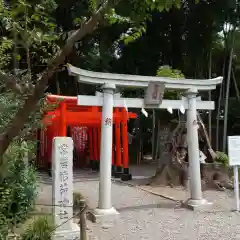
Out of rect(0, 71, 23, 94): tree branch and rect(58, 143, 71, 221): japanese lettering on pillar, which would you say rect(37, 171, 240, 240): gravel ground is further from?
rect(0, 71, 23, 94): tree branch

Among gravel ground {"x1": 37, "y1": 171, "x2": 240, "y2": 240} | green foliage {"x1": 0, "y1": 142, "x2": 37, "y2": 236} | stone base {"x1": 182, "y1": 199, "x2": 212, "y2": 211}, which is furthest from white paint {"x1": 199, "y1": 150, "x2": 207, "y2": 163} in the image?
green foliage {"x1": 0, "y1": 142, "x2": 37, "y2": 236}

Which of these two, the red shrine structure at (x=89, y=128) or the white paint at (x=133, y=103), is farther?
the red shrine structure at (x=89, y=128)

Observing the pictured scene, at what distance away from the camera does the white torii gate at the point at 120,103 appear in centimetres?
647

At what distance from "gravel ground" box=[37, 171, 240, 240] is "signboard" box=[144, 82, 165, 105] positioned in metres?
2.16

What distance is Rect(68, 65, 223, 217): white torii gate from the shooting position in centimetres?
647

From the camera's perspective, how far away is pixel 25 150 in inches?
209

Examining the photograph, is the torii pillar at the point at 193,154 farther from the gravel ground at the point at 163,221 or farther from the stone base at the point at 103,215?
the stone base at the point at 103,215

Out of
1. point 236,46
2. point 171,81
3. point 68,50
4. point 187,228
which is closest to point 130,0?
point 68,50

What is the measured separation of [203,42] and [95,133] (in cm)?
591

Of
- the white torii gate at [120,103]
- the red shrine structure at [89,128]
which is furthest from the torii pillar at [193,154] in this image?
the red shrine structure at [89,128]

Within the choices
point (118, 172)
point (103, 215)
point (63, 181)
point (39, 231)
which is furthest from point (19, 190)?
point (118, 172)

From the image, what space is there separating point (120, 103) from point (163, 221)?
2.30m

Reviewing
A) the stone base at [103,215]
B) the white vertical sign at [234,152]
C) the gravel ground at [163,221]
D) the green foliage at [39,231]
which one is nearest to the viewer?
the green foliage at [39,231]

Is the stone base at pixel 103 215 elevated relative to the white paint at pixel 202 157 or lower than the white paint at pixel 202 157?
lower
